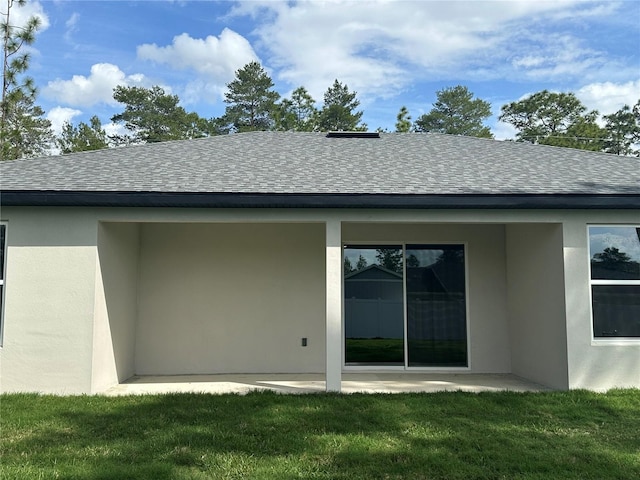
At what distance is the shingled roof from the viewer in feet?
21.6

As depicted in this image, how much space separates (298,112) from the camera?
3231 centimetres

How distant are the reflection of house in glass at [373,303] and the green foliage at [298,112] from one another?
78.1ft

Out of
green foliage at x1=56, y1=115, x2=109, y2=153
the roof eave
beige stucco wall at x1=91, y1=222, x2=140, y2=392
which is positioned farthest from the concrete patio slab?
green foliage at x1=56, y1=115, x2=109, y2=153

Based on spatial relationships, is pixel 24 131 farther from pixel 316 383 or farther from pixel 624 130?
pixel 624 130

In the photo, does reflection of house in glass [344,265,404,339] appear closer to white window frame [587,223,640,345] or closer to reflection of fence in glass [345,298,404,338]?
reflection of fence in glass [345,298,404,338]

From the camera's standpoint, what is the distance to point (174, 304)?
835 cm

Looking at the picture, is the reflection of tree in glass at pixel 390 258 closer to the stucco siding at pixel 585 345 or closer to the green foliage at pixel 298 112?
the stucco siding at pixel 585 345

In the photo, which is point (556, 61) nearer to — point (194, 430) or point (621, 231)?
point (621, 231)

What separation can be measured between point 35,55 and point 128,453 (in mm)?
17528

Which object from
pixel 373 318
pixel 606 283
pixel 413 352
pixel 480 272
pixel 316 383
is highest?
pixel 480 272

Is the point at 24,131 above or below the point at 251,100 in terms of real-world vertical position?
below

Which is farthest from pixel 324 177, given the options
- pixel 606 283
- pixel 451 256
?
pixel 606 283

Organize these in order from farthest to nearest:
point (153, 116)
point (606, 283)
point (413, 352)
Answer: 1. point (153, 116)
2. point (413, 352)
3. point (606, 283)

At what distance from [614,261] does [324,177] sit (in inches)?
174
